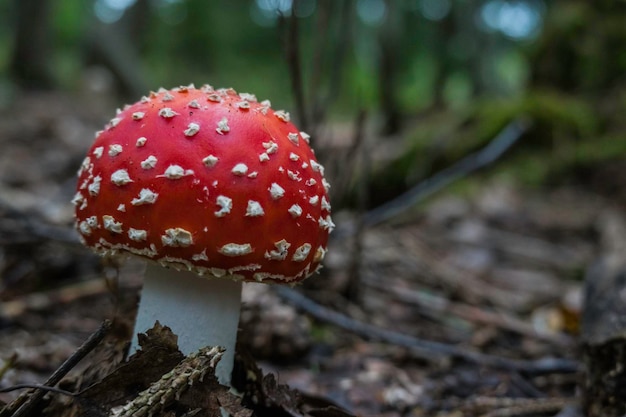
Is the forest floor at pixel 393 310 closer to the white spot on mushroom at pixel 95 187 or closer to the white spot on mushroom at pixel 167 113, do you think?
the white spot on mushroom at pixel 95 187

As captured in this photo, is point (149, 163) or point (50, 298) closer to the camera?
point (149, 163)

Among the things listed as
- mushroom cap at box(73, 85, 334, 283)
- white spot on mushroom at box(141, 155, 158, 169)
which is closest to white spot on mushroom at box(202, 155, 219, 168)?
mushroom cap at box(73, 85, 334, 283)

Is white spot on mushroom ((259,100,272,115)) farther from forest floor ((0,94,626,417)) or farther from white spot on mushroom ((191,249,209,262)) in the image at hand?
forest floor ((0,94,626,417))

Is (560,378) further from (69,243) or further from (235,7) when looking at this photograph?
(235,7)

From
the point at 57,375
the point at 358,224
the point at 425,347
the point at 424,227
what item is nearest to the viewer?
the point at 57,375

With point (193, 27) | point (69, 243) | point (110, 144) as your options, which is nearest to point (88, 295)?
point (69, 243)

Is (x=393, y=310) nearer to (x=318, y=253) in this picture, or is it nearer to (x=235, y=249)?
(x=318, y=253)

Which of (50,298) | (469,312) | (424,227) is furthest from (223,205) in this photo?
(424,227)
